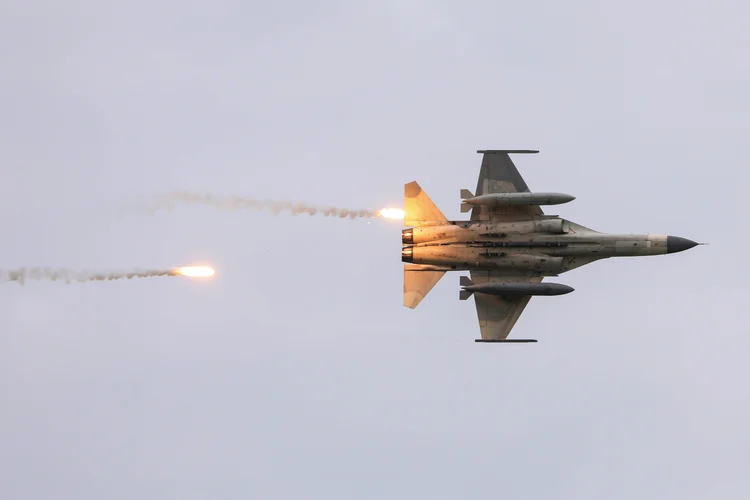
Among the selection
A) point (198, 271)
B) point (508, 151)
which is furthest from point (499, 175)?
point (198, 271)

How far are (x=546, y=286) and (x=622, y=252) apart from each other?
4122 millimetres

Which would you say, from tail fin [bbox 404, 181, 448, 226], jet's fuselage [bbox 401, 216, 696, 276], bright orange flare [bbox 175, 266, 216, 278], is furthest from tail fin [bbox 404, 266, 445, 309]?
bright orange flare [bbox 175, 266, 216, 278]

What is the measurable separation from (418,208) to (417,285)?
3.75m

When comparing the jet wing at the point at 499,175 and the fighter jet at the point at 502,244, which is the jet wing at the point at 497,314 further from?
the jet wing at the point at 499,175

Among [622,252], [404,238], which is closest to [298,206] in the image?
[404,238]

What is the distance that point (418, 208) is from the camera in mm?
61406

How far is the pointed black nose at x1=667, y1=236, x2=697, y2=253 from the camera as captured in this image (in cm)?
6106

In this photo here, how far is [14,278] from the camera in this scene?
5794 cm

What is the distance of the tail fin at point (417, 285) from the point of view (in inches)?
2424

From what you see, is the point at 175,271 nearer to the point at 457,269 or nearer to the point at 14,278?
the point at 14,278

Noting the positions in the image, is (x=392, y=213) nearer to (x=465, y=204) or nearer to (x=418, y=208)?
(x=418, y=208)

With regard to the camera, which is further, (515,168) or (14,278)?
(515,168)

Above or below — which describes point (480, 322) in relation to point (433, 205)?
below

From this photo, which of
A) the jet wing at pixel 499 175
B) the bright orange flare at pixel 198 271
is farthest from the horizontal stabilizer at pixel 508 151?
the bright orange flare at pixel 198 271
